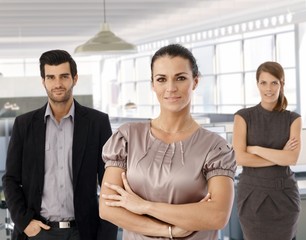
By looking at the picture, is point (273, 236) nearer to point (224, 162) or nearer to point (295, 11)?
point (224, 162)

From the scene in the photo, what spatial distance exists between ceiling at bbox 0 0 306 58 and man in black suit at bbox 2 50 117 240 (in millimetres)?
7119

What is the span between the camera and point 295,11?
10609 mm

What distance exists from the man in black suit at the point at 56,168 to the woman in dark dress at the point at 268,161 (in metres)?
0.97

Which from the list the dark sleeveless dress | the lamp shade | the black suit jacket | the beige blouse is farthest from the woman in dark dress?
the lamp shade

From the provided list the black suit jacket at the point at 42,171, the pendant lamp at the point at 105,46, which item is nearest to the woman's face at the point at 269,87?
the black suit jacket at the point at 42,171

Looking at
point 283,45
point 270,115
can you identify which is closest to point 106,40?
point 270,115

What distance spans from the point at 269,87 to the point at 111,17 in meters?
9.35

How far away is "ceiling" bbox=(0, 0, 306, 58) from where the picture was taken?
1040 centimetres

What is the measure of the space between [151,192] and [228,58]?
2045 centimetres

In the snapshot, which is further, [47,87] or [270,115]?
[270,115]

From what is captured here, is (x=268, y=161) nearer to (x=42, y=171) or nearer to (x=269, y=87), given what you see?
(x=269, y=87)

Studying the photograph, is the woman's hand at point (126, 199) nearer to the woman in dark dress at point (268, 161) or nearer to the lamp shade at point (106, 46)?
the woman in dark dress at point (268, 161)

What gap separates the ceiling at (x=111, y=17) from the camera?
409 inches

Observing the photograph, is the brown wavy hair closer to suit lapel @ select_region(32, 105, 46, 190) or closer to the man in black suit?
the man in black suit
